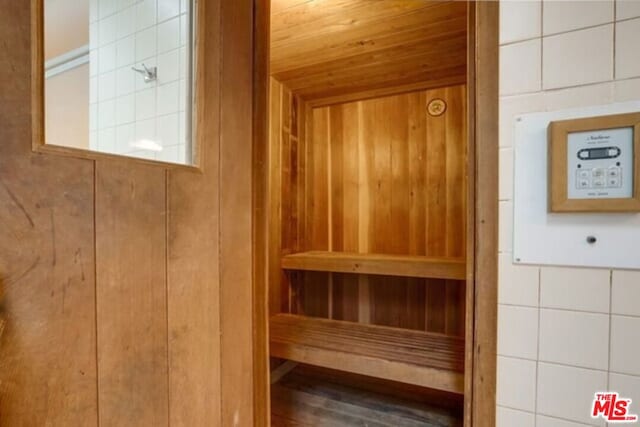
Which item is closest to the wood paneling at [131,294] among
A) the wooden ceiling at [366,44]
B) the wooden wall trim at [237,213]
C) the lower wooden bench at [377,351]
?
the wooden wall trim at [237,213]

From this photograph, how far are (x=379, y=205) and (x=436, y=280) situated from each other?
63cm

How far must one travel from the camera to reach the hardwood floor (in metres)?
1.71

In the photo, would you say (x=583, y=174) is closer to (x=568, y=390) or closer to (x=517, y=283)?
(x=517, y=283)

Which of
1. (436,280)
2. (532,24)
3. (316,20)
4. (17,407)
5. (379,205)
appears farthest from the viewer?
(379,205)

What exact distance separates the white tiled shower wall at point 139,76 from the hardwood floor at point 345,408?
1608 mm

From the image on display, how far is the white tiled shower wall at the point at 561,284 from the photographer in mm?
670

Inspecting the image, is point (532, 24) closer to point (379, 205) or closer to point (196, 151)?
point (196, 151)

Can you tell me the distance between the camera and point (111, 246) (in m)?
0.62

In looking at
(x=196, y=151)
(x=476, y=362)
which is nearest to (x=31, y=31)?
(x=196, y=151)

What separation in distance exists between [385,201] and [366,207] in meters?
0.14

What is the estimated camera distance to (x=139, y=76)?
0.79m

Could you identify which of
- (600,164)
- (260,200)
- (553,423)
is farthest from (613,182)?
(260,200)

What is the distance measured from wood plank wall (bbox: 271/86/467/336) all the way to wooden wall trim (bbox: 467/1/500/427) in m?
1.35

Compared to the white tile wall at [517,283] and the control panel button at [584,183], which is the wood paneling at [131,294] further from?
the control panel button at [584,183]
